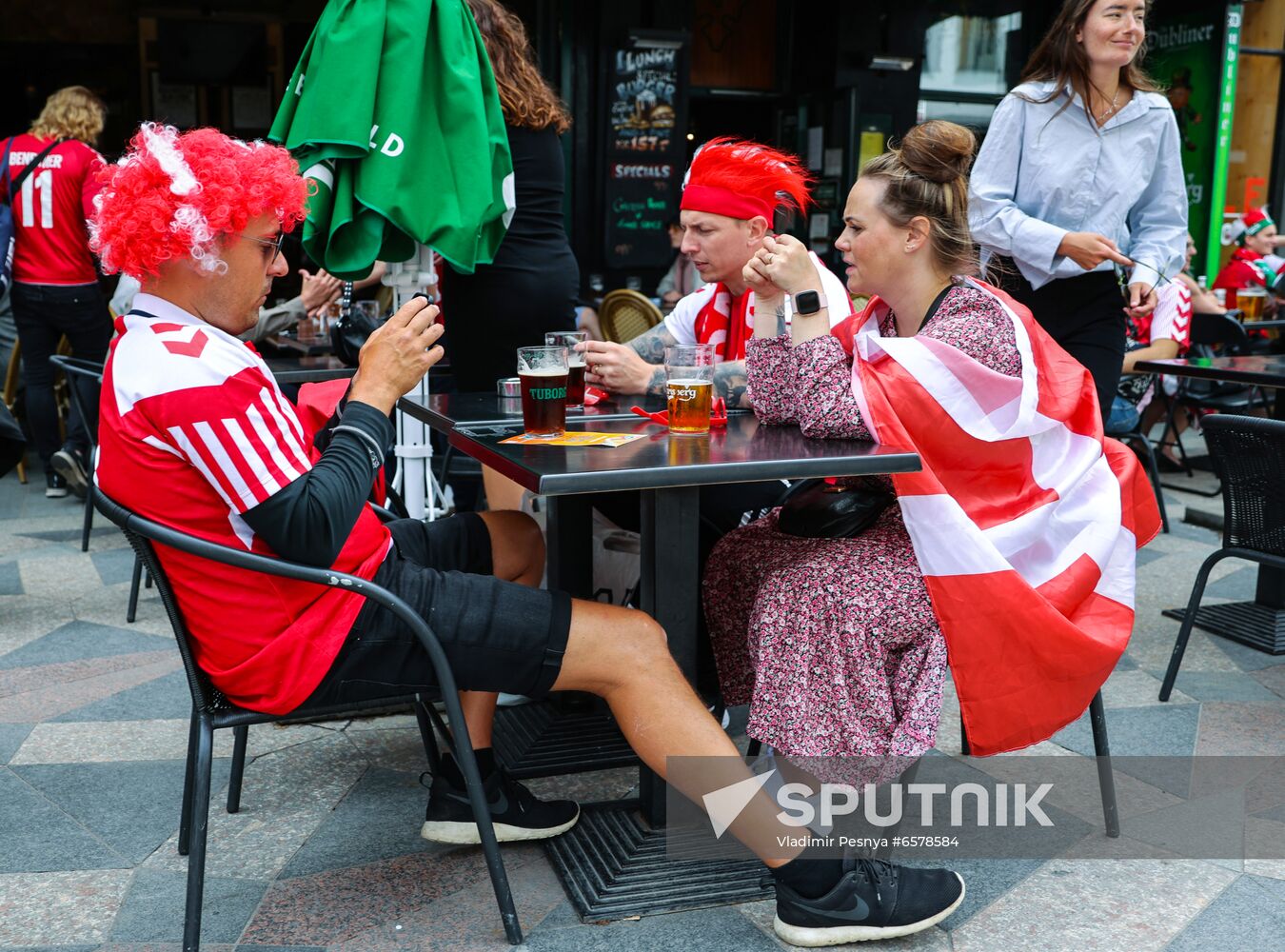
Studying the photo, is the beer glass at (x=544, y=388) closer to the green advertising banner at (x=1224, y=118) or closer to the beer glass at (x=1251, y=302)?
the beer glass at (x=1251, y=302)

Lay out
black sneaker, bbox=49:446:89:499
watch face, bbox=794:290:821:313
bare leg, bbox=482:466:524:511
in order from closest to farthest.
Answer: watch face, bbox=794:290:821:313
bare leg, bbox=482:466:524:511
black sneaker, bbox=49:446:89:499

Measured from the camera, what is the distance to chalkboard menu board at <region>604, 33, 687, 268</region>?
770 centimetres

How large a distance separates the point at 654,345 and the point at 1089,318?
1.24 m

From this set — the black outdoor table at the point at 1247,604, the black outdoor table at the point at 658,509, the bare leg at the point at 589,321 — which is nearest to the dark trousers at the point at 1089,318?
the black outdoor table at the point at 1247,604

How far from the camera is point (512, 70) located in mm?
3334

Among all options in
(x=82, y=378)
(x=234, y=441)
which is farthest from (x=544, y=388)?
(x=82, y=378)

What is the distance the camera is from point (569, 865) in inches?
94.8

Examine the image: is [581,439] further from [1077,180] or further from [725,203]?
[1077,180]

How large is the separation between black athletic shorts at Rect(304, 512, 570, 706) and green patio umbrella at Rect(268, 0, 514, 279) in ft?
3.72

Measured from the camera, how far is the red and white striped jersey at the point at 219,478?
5.93ft

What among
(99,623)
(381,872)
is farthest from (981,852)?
(99,623)

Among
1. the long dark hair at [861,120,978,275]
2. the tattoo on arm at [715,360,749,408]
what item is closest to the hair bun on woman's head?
the long dark hair at [861,120,978,275]

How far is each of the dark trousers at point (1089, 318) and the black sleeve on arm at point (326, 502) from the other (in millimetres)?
2187
